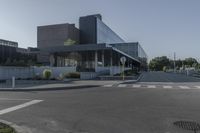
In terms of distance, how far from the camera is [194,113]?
908 centimetres

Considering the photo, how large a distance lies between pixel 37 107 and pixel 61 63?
126ft

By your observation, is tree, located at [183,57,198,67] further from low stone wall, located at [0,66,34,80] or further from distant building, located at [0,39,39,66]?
low stone wall, located at [0,66,34,80]

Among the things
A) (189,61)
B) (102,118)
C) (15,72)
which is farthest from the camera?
(189,61)

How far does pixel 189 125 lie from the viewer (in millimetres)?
7297

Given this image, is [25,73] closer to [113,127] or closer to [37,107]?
[37,107]

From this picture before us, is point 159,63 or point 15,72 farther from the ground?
point 159,63

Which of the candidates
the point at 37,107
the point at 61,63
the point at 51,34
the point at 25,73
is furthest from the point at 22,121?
the point at 51,34

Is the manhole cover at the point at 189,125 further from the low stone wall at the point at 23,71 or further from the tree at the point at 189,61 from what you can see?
the tree at the point at 189,61

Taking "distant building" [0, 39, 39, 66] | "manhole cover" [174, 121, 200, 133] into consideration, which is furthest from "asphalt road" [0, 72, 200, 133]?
"distant building" [0, 39, 39, 66]

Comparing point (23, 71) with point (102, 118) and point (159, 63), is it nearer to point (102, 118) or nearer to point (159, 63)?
point (102, 118)

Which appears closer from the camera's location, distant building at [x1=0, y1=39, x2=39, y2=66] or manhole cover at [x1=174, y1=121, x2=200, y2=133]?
manhole cover at [x1=174, y1=121, x2=200, y2=133]

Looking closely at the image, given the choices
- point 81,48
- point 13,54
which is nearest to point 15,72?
point 81,48

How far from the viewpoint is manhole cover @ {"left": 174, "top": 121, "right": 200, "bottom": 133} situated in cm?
694

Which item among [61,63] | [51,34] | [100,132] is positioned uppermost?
[51,34]
